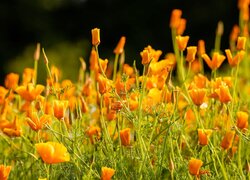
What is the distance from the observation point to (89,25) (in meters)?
12.3

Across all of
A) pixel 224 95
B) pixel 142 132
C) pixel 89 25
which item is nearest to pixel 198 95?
pixel 224 95

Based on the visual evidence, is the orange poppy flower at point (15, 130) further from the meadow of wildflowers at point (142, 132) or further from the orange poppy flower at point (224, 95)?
the orange poppy flower at point (224, 95)

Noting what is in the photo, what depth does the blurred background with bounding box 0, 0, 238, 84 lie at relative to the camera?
11.0 metres

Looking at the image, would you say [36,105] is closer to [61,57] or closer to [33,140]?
[33,140]

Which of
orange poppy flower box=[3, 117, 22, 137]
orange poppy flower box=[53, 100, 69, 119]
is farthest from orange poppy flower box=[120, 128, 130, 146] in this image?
orange poppy flower box=[3, 117, 22, 137]

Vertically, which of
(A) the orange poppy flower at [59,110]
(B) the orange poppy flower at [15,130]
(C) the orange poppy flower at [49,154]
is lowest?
(C) the orange poppy flower at [49,154]

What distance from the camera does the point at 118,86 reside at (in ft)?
8.30

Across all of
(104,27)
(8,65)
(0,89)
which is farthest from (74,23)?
(0,89)

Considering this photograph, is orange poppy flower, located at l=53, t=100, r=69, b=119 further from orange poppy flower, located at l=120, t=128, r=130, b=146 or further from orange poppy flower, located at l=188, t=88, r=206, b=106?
orange poppy flower, located at l=188, t=88, r=206, b=106

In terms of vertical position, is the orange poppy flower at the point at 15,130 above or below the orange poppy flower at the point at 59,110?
below

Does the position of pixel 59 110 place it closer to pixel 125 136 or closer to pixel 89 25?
pixel 125 136

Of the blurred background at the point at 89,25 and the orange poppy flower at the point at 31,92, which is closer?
the orange poppy flower at the point at 31,92

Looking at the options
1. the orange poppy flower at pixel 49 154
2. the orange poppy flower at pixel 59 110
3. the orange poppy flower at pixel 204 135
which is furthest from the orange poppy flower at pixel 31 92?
the orange poppy flower at pixel 204 135

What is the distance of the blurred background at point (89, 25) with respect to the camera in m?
11.0
